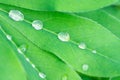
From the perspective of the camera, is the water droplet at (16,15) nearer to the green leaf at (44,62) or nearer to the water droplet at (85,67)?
the green leaf at (44,62)

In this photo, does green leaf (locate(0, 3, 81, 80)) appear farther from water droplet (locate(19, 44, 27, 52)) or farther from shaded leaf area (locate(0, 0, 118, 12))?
shaded leaf area (locate(0, 0, 118, 12))

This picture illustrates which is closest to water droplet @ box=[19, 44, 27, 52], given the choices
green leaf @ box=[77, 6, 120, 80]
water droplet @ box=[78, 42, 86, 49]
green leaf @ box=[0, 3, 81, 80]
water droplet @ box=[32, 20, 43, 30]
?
green leaf @ box=[0, 3, 81, 80]

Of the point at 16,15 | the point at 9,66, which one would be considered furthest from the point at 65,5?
the point at 9,66

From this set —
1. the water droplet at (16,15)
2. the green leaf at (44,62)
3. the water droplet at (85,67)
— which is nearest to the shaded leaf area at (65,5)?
the water droplet at (16,15)

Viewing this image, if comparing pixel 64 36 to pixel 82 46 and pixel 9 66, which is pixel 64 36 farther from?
pixel 9 66

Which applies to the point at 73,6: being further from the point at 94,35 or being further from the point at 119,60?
the point at 119,60
